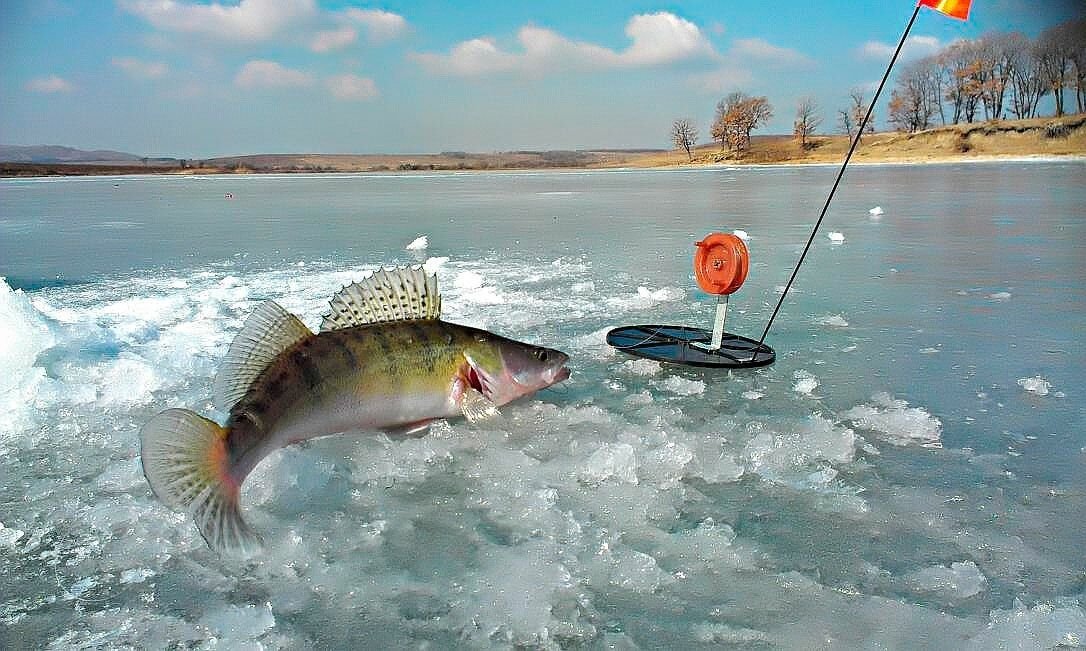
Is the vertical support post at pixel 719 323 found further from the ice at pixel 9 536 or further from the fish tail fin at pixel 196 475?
the ice at pixel 9 536

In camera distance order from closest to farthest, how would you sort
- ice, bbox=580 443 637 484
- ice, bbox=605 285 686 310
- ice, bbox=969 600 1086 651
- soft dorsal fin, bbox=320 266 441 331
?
1. ice, bbox=969 600 1086 651
2. ice, bbox=580 443 637 484
3. soft dorsal fin, bbox=320 266 441 331
4. ice, bbox=605 285 686 310

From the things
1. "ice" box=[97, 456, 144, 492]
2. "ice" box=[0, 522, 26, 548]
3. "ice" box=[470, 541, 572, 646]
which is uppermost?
"ice" box=[97, 456, 144, 492]

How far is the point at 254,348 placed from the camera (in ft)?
9.77

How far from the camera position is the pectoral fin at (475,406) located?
11.0 feet

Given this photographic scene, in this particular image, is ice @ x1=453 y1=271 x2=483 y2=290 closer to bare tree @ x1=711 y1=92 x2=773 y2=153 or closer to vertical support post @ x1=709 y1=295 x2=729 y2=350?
vertical support post @ x1=709 y1=295 x2=729 y2=350

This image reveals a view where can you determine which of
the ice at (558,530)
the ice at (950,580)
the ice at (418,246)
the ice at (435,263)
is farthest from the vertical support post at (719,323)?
the ice at (418,246)

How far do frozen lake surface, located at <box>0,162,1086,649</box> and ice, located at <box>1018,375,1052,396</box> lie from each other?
0.09 ft

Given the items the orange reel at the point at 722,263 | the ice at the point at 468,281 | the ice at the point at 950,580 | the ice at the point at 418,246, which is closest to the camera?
A: the ice at the point at 950,580

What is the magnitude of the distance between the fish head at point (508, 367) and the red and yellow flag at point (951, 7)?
2.91 meters

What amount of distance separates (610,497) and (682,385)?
58.7 inches

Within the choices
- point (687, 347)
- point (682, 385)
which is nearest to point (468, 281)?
point (687, 347)

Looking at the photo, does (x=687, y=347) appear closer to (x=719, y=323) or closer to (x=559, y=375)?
(x=719, y=323)

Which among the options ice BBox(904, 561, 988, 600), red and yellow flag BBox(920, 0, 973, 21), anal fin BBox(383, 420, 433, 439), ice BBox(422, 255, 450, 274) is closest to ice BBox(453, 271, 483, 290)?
ice BBox(422, 255, 450, 274)

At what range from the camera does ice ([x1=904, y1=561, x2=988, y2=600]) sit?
2.26 meters
